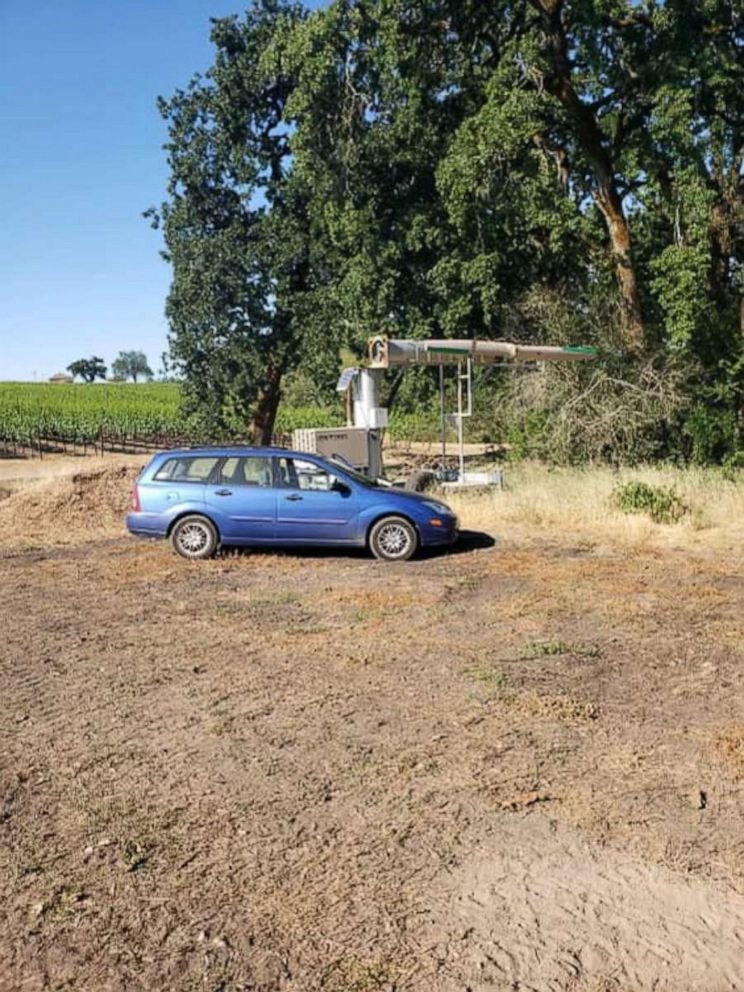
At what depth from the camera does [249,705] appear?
18.6ft

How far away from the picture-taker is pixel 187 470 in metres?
11.6

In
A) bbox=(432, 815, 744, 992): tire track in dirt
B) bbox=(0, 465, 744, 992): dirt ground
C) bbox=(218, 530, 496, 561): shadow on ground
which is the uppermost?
bbox=(218, 530, 496, 561): shadow on ground

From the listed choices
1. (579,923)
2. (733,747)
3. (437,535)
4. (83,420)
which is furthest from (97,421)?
(579,923)

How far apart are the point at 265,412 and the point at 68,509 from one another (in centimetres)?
1453

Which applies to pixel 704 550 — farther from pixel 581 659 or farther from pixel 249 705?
pixel 249 705

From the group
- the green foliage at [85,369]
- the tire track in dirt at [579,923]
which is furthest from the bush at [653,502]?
the green foliage at [85,369]

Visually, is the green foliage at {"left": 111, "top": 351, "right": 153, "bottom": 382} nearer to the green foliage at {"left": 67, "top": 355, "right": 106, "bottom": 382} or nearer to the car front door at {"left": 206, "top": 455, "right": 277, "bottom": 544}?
the green foliage at {"left": 67, "top": 355, "right": 106, "bottom": 382}

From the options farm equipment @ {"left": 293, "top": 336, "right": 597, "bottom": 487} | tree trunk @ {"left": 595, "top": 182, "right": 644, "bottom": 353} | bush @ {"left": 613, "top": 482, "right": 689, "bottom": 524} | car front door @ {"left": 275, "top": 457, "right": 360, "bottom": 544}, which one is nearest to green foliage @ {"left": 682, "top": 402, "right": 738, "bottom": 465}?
tree trunk @ {"left": 595, "top": 182, "right": 644, "bottom": 353}

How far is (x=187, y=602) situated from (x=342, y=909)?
5.90 meters

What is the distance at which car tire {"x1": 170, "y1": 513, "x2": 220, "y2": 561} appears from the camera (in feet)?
37.5

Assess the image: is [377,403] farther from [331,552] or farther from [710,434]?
[710,434]

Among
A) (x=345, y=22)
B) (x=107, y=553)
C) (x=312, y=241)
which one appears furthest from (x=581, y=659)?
(x=312, y=241)

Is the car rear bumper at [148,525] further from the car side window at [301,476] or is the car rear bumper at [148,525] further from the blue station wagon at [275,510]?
the car side window at [301,476]

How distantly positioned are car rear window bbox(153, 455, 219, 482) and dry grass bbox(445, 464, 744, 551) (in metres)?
4.86
